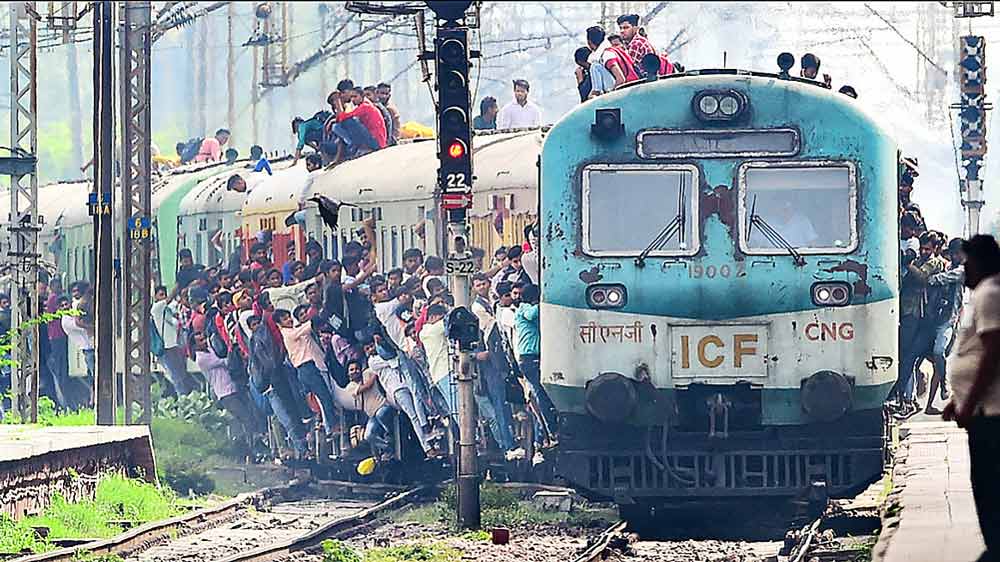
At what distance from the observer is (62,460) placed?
15.5m

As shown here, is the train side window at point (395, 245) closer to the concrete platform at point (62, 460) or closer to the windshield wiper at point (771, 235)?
the concrete platform at point (62, 460)

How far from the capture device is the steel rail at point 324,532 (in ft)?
42.3

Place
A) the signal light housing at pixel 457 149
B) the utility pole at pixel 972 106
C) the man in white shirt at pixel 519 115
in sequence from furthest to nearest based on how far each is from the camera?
the man in white shirt at pixel 519 115 < the utility pole at pixel 972 106 < the signal light housing at pixel 457 149

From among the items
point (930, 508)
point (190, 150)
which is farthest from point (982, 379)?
point (190, 150)

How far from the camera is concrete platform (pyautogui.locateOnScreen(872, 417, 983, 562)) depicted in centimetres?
872

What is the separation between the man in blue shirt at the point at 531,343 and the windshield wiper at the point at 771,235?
211cm

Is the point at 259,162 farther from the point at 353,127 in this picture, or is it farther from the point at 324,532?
the point at 324,532

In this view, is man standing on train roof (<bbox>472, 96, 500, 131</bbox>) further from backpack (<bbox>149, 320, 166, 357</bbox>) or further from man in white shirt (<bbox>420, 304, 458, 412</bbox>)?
backpack (<bbox>149, 320, 166, 357</bbox>)

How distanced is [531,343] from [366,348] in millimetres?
3033

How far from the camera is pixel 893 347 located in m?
12.9

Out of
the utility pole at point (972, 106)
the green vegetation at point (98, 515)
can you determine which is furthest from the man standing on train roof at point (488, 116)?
the green vegetation at point (98, 515)

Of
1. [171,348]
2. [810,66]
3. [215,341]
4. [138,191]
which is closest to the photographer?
[810,66]

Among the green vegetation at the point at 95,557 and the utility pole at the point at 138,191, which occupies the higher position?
the utility pole at the point at 138,191

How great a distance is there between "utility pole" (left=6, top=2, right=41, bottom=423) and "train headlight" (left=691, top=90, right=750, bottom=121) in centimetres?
751
